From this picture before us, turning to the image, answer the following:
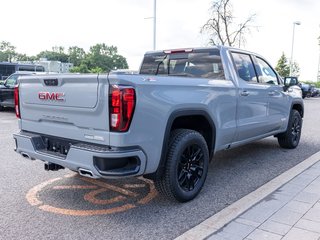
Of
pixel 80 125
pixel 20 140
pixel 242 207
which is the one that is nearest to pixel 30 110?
pixel 20 140

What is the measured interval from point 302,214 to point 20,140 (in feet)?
10.7

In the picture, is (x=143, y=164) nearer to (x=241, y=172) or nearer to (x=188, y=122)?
(x=188, y=122)

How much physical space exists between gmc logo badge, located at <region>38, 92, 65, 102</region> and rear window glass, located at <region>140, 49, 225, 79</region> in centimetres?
212

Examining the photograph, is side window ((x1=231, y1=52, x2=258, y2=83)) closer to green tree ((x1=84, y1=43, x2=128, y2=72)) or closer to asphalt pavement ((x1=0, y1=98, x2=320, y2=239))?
asphalt pavement ((x1=0, y1=98, x2=320, y2=239))

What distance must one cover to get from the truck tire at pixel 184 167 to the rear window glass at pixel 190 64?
1250 mm

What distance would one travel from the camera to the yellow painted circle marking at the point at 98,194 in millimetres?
3795

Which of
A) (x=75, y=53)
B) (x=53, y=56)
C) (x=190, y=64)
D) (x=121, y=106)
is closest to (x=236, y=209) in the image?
(x=121, y=106)

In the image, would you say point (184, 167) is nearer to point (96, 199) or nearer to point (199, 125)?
point (199, 125)

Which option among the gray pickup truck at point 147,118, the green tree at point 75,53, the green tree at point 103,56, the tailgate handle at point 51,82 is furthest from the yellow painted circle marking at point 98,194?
the green tree at point 75,53

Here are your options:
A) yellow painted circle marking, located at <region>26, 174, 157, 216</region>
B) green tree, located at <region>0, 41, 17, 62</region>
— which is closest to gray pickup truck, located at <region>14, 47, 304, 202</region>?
yellow painted circle marking, located at <region>26, 174, 157, 216</region>

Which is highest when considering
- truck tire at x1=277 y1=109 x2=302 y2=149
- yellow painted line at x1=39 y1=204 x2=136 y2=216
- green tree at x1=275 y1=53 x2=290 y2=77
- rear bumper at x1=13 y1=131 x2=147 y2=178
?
green tree at x1=275 y1=53 x2=290 y2=77

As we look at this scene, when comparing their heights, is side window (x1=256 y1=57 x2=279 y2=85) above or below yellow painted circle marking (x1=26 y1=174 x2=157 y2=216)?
above

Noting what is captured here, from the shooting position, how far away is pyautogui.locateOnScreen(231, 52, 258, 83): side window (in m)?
5.19

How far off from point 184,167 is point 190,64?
1778mm
